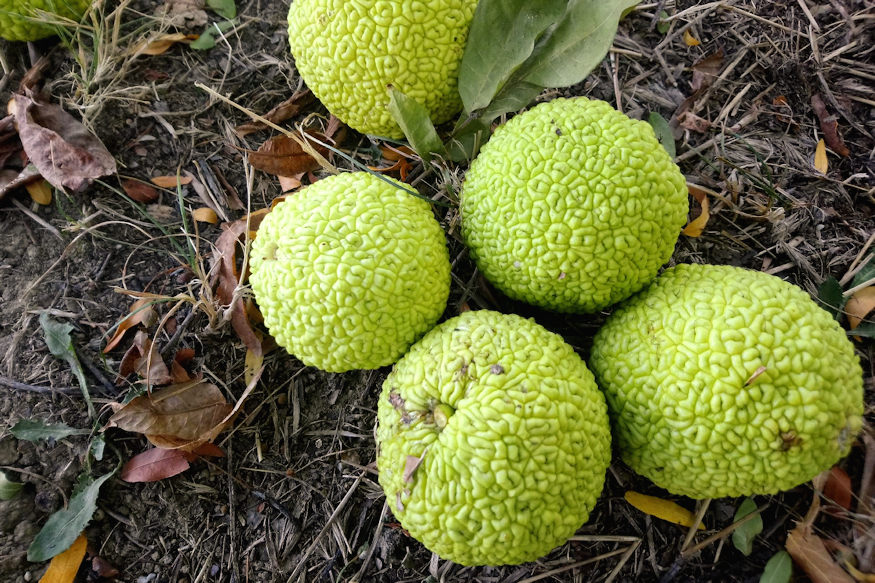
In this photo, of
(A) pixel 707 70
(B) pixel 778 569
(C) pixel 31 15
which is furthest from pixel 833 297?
(C) pixel 31 15

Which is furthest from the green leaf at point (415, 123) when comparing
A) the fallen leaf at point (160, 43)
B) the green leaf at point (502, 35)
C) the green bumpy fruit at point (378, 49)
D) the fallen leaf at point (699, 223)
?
the fallen leaf at point (160, 43)

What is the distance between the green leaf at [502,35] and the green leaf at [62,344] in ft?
5.62

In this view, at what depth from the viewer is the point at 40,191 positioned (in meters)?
2.42

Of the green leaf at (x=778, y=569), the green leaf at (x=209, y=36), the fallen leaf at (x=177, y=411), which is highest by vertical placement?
the green leaf at (x=209, y=36)

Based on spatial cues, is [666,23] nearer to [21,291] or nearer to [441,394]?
[441,394]

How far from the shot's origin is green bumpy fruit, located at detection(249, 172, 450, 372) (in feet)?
5.61

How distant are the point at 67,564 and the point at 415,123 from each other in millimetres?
1893

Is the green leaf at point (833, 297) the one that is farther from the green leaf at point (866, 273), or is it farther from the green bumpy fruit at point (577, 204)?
the green bumpy fruit at point (577, 204)

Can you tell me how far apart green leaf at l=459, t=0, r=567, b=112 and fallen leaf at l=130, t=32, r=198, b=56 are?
1.36m

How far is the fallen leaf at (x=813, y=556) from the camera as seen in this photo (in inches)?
70.3

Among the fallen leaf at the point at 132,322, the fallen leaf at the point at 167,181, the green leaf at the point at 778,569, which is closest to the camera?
the green leaf at the point at 778,569

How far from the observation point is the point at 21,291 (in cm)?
231

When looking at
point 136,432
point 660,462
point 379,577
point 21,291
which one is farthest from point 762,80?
point 21,291

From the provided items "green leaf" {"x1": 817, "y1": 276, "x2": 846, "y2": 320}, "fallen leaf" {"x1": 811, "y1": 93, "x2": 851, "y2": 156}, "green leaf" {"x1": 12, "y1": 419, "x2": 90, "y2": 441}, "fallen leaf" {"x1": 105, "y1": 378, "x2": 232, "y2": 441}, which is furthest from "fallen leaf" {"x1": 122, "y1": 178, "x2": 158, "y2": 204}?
"fallen leaf" {"x1": 811, "y1": 93, "x2": 851, "y2": 156}
